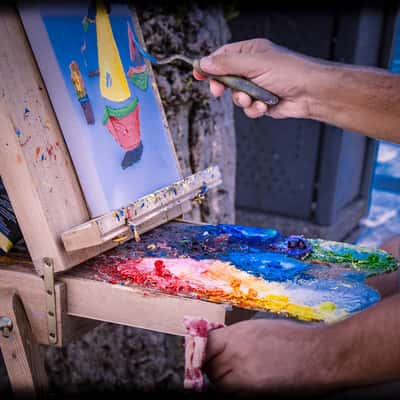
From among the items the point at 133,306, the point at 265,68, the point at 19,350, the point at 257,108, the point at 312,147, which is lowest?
the point at 312,147

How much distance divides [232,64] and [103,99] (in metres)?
0.33

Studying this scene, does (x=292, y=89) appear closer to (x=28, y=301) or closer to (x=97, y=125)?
(x=97, y=125)

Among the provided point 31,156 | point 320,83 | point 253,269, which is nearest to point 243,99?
point 320,83

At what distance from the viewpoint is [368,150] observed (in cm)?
379

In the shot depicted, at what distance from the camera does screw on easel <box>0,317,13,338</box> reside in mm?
1006

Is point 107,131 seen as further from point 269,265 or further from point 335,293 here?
point 335,293

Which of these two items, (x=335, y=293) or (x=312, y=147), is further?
(x=312, y=147)

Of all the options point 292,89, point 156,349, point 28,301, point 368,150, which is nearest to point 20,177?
point 28,301

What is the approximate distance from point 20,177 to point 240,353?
21.0 inches

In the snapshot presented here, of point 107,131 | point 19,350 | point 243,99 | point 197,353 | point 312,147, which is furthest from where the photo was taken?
point 312,147

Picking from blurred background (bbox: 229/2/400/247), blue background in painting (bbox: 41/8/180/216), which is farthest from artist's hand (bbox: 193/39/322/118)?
blurred background (bbox: 229/2/400/247)

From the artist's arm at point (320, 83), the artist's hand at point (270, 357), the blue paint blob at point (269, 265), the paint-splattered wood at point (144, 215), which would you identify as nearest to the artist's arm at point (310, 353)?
the artist's hand at point (270, 357)

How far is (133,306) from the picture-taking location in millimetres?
973

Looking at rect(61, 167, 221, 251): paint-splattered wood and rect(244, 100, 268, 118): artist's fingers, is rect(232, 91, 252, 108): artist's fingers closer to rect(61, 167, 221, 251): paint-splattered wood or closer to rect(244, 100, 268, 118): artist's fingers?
rect(244, 100, 268, 118): artist's fingers
